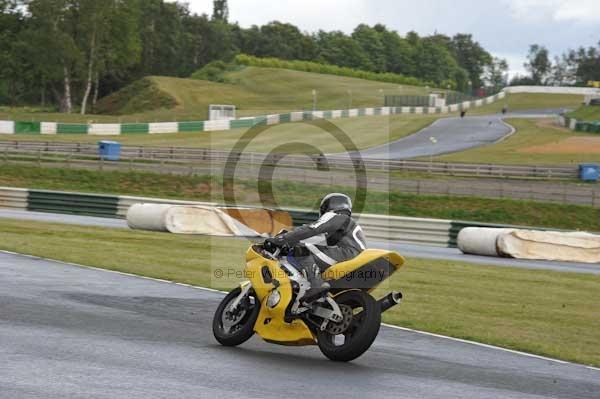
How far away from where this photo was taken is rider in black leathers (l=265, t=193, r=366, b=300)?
30.9ft

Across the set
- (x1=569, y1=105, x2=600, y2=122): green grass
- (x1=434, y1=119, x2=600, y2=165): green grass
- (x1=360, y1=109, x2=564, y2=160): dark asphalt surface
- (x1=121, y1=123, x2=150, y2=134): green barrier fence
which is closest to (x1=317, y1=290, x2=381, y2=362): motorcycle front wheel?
(x1=434, y1=119, x2=600, y2=165): green grass

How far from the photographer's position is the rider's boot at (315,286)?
9391 millimetres

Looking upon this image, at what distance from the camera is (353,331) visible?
920 cm

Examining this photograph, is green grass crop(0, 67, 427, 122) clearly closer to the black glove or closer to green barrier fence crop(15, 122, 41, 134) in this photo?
green barrier fence crop(15, 122, 41, 134)

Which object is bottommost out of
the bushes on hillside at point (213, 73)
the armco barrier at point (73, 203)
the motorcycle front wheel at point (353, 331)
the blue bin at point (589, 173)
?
the armco barrier at point (73, 203)

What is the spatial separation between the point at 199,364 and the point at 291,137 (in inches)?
2655

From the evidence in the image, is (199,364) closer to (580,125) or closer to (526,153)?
(526,153)

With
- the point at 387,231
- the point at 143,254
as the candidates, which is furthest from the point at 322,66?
the point at 143,254

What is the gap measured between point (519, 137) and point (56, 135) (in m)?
36.5

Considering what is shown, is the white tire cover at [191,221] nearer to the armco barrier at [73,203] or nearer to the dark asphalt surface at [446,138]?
the armco barrier at [73,203]

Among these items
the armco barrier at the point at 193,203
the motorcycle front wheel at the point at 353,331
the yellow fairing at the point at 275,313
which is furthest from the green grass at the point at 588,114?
the motorcycle front wheel at the point at 353,331

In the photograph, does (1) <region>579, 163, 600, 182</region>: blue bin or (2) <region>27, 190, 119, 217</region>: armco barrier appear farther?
(1) <region>579, 163, 600, 182</region>: blue bin

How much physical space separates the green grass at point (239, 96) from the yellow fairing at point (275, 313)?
68.7 meters

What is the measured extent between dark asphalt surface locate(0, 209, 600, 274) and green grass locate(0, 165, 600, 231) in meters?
10.2
